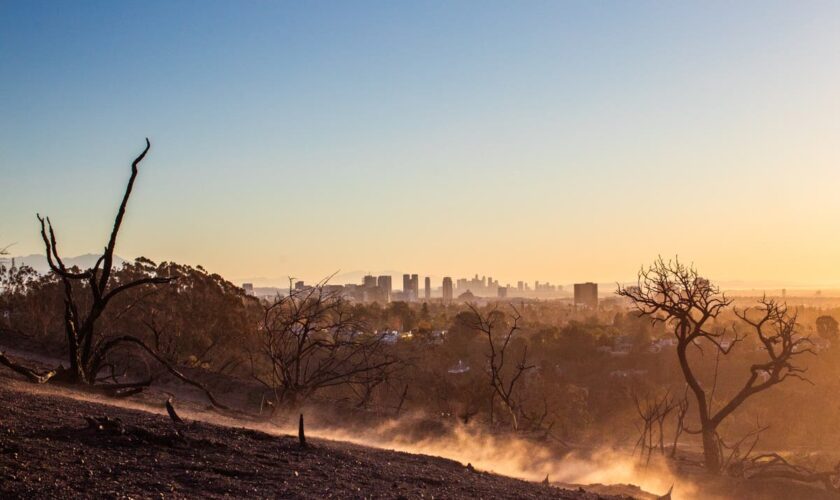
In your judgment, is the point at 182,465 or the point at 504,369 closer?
the point at 182,465

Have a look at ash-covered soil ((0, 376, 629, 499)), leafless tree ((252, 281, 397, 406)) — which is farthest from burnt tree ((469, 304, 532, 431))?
ash-covered soil ((0, 376, 629, 499))

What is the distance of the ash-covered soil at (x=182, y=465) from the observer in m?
6.32

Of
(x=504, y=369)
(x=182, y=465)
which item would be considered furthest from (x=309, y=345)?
(x=504, y=369)

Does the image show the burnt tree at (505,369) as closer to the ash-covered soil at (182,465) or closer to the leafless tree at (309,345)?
the leafless tree at (309,345)

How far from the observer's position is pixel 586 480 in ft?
53.0

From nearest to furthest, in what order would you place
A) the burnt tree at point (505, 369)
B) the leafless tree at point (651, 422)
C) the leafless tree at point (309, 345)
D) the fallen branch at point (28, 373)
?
the fallen branch at point (28, 373) < the leafless tree at point (309, 345) < the leafless tree at point (651, 422) < the burnt tree at point (505, 369)

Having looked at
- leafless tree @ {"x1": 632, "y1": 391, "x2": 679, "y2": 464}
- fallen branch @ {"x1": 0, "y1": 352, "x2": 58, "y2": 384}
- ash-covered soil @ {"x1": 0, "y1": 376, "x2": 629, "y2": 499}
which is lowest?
leafless tree @ {"x1": 632, "y1": 391, "x2": 679, "y2": 464}

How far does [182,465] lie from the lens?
7.26m

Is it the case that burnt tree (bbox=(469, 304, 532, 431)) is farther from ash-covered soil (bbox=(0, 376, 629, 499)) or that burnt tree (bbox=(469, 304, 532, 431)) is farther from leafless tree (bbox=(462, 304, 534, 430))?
ash-covered soil (bbox=(0, 376, 629, 499))

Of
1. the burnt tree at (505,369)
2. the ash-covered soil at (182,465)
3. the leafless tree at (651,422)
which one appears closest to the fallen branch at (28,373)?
the ash-covered soil at (182,465)

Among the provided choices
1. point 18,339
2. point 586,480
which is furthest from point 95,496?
point 18,339

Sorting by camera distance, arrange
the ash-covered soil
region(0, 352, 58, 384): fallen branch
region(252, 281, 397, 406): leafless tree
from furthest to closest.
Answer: region(252, 281, 397, 406): leafless tree, region(0, 352, 58, 384): fallen branch, the ash-covered soil

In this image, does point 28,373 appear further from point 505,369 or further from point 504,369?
point 505,369

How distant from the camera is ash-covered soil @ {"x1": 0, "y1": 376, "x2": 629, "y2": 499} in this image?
632cm
